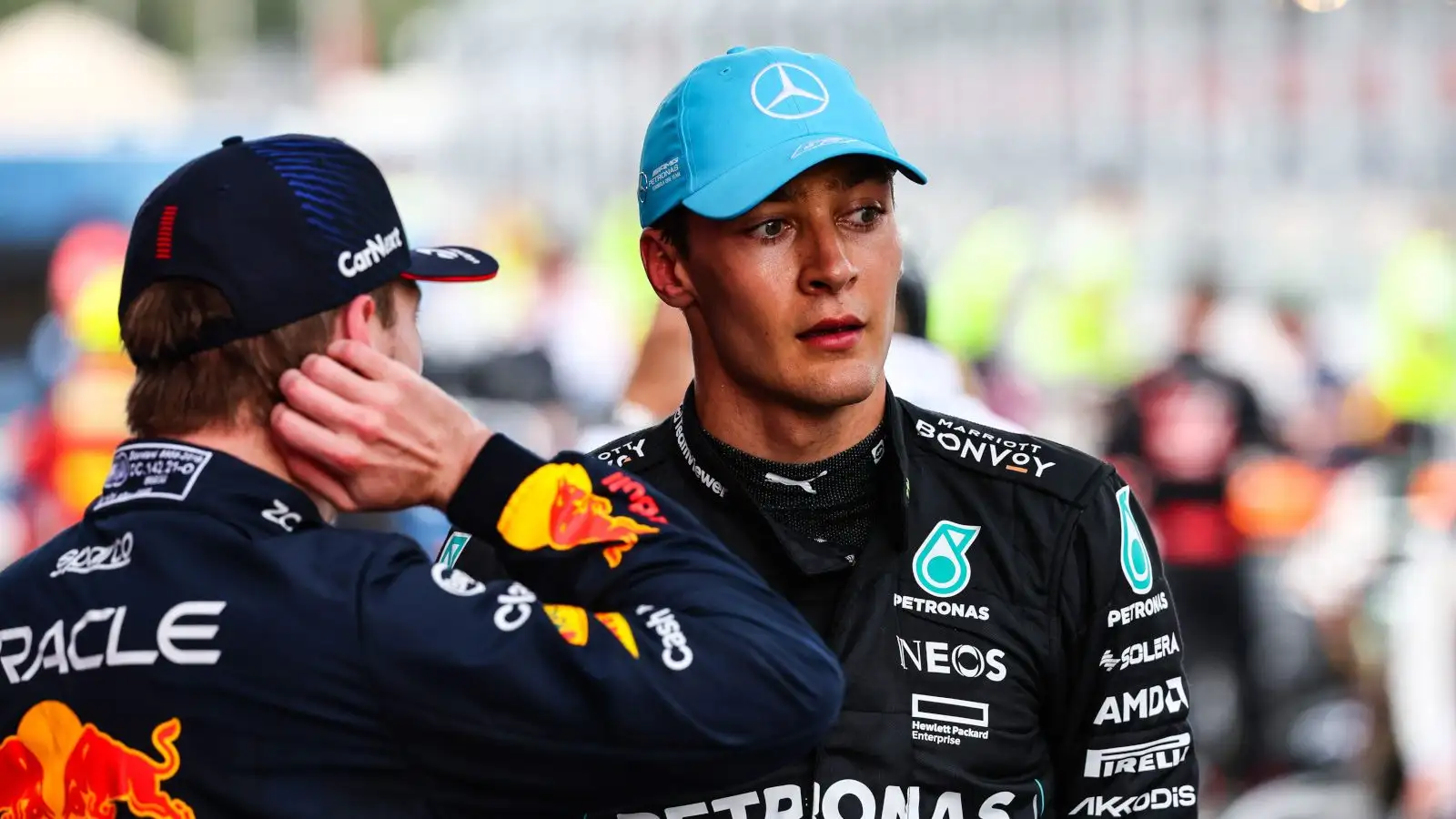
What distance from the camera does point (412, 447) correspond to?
2480 mm

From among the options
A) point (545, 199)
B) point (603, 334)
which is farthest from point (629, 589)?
point (545, 199)

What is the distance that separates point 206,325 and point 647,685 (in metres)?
0.70

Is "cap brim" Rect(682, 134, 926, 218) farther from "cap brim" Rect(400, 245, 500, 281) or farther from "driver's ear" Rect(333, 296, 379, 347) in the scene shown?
"driver's ear" Rect(333, 296, 379, 347)

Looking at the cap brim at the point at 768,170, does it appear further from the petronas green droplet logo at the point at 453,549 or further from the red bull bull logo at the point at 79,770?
the red bull bull logo at the point at 79,770

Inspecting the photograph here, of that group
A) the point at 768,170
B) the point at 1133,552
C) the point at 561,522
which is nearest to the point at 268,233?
the point at 561,522

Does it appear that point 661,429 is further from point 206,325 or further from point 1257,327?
point 1257,327

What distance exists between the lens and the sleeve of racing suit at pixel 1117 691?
113 inches

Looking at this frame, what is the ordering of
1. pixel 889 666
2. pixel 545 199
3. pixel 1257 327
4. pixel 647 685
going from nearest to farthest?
pixel 647 685 < pixel 889 666 < pixel 1257 327 < pixel 545 199

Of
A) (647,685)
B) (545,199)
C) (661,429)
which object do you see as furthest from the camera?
(545,199)

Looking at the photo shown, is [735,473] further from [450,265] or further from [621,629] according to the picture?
[621,629]

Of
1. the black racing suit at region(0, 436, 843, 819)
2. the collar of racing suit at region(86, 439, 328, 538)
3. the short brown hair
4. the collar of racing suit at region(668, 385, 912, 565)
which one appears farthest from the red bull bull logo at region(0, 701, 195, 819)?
the collar of racing suit at region(668, 385, 912, 565)

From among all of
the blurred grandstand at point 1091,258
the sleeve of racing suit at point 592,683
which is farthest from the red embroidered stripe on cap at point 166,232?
the blurred grandstand at point 1091,258

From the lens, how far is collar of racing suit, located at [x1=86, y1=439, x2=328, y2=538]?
2420 mm

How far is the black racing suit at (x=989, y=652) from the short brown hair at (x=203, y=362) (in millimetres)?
576
